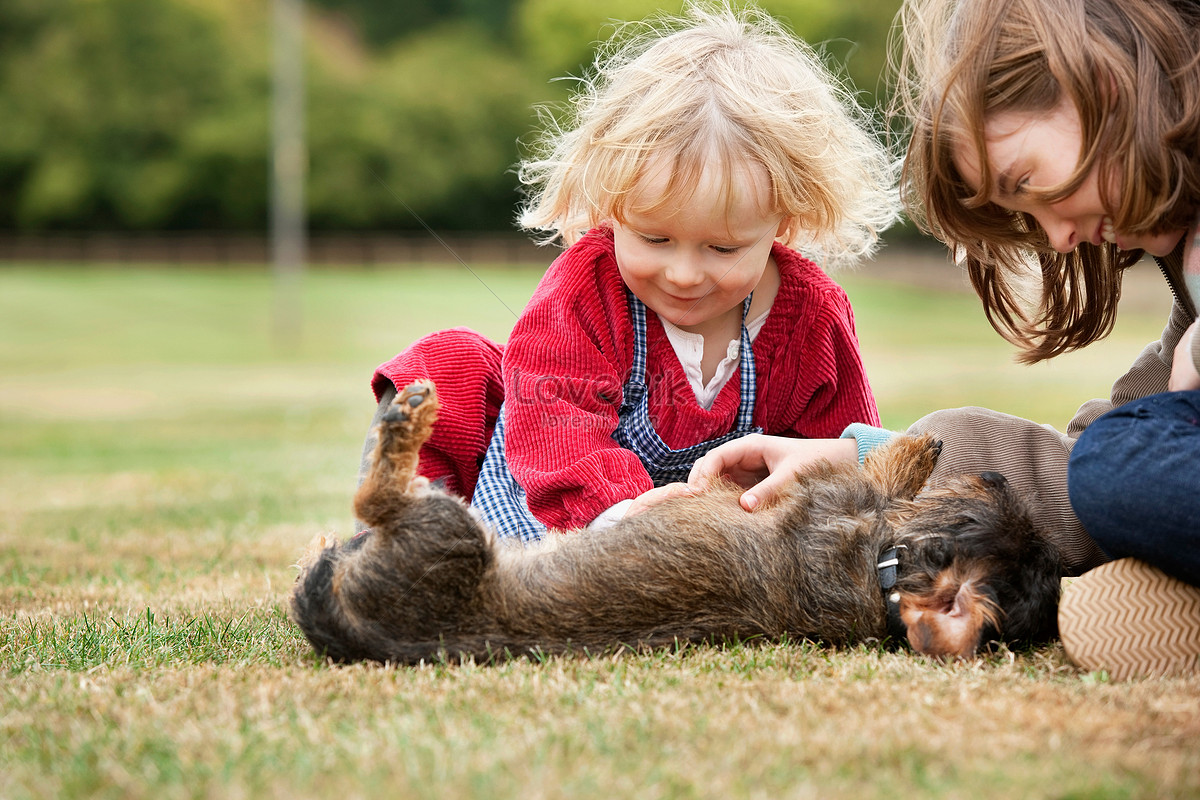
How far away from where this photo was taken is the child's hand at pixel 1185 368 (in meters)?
2.76

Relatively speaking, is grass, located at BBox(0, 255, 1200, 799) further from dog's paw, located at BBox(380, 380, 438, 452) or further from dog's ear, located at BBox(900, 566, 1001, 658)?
dog's paw, located at BBox(380, 380, 438, 452)

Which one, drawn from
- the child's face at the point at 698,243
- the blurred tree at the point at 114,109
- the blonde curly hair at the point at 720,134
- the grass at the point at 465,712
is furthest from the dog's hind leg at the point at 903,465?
the blurred tree at the point at 114,109

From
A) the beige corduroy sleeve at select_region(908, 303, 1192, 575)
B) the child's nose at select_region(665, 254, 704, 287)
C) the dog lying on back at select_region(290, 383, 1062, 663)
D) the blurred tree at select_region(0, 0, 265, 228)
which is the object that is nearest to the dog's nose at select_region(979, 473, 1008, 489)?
the dog lying on back at select_region(290, 383, 1062, 663)

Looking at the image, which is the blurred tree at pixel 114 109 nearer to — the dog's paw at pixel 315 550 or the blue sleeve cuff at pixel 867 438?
the dog's paw at pixel 315 550

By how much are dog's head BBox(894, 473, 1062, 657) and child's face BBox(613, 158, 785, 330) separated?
→ 105 cm

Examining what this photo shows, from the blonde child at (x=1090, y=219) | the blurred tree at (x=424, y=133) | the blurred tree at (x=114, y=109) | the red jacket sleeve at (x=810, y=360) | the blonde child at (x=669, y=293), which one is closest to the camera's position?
the blonde child at (x=1090, y=219)

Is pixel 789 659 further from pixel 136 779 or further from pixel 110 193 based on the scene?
pixel 110 193

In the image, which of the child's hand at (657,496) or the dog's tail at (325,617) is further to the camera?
the child's hand at (657,496)

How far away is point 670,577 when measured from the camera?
2.85 m

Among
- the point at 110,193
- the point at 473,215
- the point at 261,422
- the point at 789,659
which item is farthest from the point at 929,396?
the point at 110,193

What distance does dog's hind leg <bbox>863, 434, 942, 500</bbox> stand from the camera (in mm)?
3070

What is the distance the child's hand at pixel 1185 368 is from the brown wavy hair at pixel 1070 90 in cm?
32

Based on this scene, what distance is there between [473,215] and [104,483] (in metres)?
22.0

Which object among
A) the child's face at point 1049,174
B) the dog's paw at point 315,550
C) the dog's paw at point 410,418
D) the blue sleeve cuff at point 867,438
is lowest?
the dog's paw at point 315,550
